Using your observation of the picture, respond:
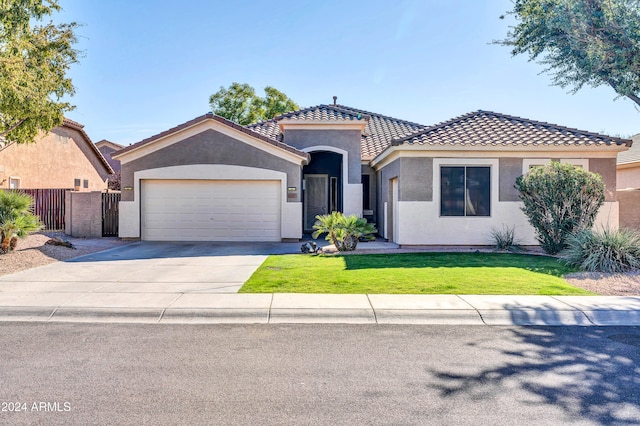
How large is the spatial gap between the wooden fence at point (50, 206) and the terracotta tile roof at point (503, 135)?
567 inches

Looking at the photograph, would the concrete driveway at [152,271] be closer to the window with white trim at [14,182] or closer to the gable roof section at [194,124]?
the gable roof section at [194,124]

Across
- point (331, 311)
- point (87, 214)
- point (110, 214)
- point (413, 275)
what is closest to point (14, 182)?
point (87, 214)

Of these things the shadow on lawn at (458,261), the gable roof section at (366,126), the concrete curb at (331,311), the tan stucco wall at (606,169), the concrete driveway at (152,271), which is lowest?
the concrete curb at (331,311)

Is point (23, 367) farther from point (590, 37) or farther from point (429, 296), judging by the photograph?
point (590, 37)

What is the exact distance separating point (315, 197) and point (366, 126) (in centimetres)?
472

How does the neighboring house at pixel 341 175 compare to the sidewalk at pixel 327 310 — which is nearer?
the sidewalk at pixel 327 310

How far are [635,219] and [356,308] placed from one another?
1613 cm

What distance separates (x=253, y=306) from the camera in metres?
6.76

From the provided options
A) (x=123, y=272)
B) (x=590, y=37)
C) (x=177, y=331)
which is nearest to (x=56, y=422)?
(x=177, y=331)

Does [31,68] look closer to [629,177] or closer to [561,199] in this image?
[561,199]

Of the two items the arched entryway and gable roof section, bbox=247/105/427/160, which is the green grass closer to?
the arched entryway

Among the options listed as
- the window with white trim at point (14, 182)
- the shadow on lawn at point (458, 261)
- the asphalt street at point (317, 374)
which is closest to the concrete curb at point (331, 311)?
the asphalt street at point (317, 374)

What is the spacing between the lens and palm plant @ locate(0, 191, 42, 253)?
1134 cm

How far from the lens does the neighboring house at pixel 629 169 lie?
2169cm
